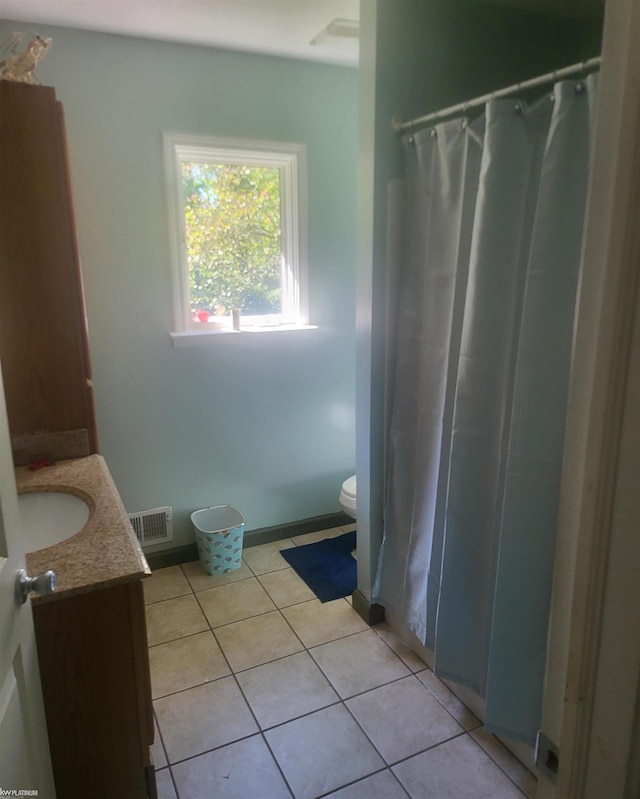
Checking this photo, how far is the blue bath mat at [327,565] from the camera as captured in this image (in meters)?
2.51

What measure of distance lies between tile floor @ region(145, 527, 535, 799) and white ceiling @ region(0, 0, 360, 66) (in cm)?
228

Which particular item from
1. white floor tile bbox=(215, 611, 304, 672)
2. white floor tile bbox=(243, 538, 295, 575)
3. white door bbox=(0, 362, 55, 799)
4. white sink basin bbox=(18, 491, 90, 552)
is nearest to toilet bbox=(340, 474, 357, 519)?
white floor tile bbox=(243, 538, 295, 575)

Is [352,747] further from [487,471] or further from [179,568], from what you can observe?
[179,568]

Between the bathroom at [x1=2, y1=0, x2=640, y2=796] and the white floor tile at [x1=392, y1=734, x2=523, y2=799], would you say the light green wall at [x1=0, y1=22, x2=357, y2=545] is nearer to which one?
the bathroom at [x1=2, y1=0, x2=640, y2=796]

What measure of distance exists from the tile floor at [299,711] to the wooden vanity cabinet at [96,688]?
1.15 ft

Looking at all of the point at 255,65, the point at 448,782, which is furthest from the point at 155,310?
the point at 448,782

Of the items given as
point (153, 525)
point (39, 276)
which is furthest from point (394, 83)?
point (153, 525)

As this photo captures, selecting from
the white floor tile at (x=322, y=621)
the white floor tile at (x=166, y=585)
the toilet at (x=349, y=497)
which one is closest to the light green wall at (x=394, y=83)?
the white floor tile at (x=322, y=621)

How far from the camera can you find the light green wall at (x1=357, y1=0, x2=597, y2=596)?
1.85 metres

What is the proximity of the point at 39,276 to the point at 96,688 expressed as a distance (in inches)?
48.4

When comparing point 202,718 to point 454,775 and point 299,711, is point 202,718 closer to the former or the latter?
point 299,711

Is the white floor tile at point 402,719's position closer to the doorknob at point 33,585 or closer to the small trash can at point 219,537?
the small trash can at point 219,537

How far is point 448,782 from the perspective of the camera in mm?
1597

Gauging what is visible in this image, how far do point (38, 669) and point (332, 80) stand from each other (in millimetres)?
2524
